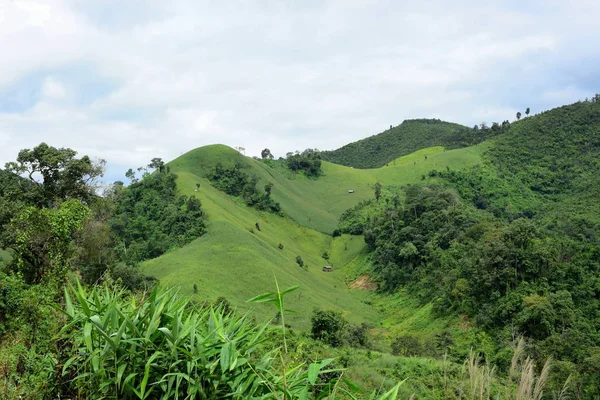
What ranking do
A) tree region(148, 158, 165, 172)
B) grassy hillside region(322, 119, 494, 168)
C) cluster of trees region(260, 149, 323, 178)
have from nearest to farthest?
1. tree region(148, 158, 165, 172)
2. cluster of trees region(260, 149, 323, 178)
3. grassy hillside region(322, 119, 494, 168)

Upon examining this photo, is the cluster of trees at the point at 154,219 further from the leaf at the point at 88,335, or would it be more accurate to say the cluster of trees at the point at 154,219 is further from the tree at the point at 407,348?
the leaf at the point at 88,335

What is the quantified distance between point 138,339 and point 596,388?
85.9 ft

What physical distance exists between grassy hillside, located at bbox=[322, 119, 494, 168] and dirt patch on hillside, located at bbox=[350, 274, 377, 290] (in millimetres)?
93928

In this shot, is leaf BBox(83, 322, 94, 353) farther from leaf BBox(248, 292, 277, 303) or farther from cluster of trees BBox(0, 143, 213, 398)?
leaf BBox(248, 292, 277, 303)

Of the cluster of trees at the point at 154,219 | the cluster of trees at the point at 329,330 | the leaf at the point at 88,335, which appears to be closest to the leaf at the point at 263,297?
the leaf at the point at 88,335

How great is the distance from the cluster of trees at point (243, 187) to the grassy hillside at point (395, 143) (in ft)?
260

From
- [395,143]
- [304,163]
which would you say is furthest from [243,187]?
[395,143]

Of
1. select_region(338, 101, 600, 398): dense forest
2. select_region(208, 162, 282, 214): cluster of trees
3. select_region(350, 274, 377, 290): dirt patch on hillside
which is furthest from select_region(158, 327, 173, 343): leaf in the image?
select_region(208, 162, 282, 214): cluster of trees

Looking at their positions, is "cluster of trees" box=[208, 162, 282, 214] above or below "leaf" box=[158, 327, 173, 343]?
above

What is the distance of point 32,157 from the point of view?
23.9 m

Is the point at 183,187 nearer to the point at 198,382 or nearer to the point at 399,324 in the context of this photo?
the point at 399,324

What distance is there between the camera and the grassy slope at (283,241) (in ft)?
152

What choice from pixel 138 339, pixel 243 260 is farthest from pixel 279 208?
pixel 138 339

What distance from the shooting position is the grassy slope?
46.2 m
